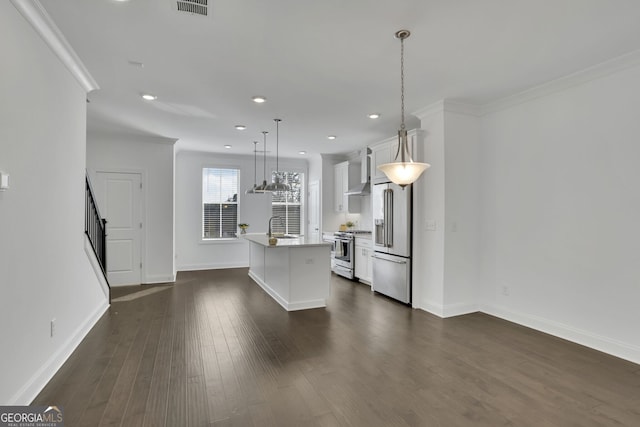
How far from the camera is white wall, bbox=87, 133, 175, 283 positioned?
19.2 feet

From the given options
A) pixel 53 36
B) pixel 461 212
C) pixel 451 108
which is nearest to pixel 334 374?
pixel 461 212

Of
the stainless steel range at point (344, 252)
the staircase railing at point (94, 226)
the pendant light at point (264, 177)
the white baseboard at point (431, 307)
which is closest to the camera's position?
the staircase railing at point (94, 226)

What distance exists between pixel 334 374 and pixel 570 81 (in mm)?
3788

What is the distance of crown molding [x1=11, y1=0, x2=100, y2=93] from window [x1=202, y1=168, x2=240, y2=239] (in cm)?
426

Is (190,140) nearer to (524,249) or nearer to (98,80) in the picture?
(98,80)

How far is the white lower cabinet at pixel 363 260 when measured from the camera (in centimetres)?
596

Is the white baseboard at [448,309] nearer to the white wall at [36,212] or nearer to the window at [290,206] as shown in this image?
the white wall at [36,212]

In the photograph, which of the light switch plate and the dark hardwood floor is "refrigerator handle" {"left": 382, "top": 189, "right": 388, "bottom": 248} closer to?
the dark hardwood floor

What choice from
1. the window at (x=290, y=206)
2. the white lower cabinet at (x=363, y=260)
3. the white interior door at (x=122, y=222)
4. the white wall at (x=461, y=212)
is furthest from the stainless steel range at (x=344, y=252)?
the white interior door at (x=122, y=222)

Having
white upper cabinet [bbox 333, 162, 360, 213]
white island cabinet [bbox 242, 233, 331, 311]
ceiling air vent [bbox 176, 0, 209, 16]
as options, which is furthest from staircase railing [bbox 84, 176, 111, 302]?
white upper cabinet [bbox 333, 162, 360, 213]

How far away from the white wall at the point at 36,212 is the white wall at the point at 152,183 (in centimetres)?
261

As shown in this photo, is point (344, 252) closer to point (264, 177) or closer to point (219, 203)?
point (264, 177)

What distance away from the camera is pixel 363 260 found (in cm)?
615

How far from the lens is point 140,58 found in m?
3.00
